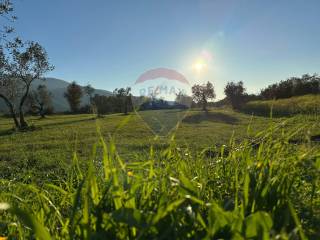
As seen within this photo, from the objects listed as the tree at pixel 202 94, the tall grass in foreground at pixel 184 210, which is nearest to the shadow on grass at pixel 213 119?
the tree at pixel 202 94

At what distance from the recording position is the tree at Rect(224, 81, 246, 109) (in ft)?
216

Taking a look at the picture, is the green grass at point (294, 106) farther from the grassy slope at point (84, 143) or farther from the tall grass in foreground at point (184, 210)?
the tall grass in foreground at point (184, 210)

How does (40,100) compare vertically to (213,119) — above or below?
above

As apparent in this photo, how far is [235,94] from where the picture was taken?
66.9 m

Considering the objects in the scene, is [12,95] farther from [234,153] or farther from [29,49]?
[234,153]

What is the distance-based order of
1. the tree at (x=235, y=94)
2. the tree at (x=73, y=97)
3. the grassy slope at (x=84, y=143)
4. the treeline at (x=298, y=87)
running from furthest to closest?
the tree at (x=73, y=97), the tree at (x=235, y=94), the treeline at (x=298, y=87), the grassy slope at (x=84, y=143)

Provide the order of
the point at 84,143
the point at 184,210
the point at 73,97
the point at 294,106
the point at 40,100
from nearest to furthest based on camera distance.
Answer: the point at 184,210
the point at 84,143
the point at 294,106
the point at 40,100
the point at 73,97

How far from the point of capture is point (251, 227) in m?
0.90

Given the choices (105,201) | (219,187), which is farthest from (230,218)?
(219,187)

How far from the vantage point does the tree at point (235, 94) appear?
216 ft

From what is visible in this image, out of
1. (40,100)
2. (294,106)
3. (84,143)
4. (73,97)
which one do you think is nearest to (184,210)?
(84,143)

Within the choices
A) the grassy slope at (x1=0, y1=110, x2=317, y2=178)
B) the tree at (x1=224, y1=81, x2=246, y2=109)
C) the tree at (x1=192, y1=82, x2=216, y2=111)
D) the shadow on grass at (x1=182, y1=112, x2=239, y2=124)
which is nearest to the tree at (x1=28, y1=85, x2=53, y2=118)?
the tree at (x1=192, y1=82, x2=216, y2=111)

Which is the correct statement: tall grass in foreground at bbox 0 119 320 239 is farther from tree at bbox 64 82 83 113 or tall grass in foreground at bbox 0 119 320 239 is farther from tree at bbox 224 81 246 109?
tree at bbox 64 82 83 113

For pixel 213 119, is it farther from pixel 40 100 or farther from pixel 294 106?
pixel 40 100
